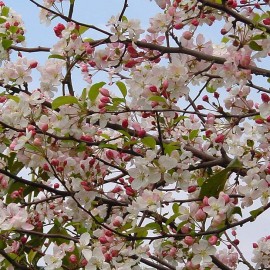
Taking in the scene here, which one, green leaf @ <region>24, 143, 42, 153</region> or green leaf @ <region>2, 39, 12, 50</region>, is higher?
green leaf @ <region>2, 39, 12, 50</region>

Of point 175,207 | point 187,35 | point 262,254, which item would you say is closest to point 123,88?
point 187,35

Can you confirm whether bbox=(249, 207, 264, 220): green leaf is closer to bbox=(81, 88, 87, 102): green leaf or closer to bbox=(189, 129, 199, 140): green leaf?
bbox=(189, 129, 199, 140): green leaf

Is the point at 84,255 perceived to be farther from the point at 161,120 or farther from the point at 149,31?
the point at 149,31

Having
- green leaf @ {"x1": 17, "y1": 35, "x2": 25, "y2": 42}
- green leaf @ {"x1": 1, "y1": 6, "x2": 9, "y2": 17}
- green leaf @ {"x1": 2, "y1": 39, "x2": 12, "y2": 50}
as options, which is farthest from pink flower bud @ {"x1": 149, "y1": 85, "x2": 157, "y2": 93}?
green leaf @ {"x1": 1, "y1": 6, "x2": 9, "y2": 17}

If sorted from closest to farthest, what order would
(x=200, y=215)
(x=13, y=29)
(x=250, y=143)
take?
(x=200, y=215) → (x=250, y=143) → (x=13, y=29)

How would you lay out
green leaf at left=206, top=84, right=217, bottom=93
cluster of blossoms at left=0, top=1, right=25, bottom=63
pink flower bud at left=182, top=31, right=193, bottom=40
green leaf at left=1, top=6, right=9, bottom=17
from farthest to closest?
green leaf at left=1, top=6, right=9, bottom=17
green leaf at left=206, top=84, right=217, bottom=93
cluster of blossoms at left=0, top=1, right=25, bottom=63
pink flower bud at left=182, top=31, right=193, bottom=40

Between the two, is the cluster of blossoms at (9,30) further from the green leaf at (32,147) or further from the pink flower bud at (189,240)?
the pink flower bud at (189,240)

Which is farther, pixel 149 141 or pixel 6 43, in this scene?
pixel 6 43

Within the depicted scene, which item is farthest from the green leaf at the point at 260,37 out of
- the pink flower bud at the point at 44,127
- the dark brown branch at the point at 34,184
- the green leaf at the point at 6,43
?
the green leaf at the point at 6,43

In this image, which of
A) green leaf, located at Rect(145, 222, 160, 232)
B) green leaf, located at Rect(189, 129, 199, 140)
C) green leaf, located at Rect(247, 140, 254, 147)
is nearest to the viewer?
green leaf, located at Rect(145, 222, 160, 232)

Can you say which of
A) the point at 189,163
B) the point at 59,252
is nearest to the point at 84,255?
the point at 59,252

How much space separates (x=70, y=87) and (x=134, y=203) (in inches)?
27.9

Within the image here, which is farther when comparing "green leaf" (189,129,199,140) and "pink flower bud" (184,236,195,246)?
"green leaf" (189,129,199,140)

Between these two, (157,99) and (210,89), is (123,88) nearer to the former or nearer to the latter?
(157,99)
